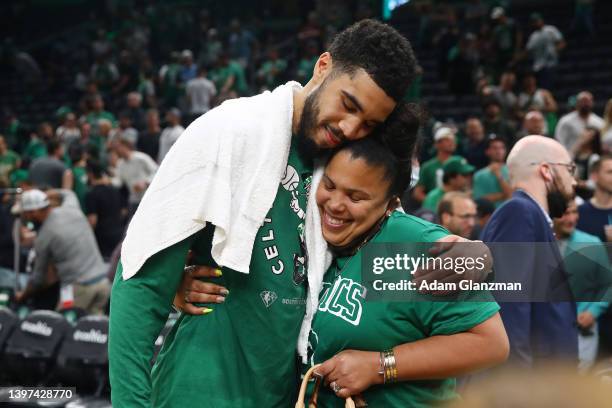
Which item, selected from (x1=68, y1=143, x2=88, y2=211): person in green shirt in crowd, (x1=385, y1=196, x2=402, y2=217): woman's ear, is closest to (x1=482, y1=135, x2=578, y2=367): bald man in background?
(x1=385, y1=196, x2=402, y2=217): woman's ear

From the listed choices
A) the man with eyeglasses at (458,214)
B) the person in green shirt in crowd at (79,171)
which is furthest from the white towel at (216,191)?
the person in green shirt in crowd at (79,171)

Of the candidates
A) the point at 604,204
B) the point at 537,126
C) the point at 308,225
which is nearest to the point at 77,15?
the point at 537,126

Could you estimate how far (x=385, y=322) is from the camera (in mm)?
2189

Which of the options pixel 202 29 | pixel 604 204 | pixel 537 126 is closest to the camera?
pixel 604 204

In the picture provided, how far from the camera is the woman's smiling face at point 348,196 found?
2.20 metres

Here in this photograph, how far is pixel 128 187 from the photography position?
33.0ft

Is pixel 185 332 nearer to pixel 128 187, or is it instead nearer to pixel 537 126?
pixel 537 126

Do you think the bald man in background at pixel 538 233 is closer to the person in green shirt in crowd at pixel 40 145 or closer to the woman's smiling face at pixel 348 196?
the woman's smiling face at pixel 348 196

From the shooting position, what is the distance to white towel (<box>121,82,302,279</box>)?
2.02 meters

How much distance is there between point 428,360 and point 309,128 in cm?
61

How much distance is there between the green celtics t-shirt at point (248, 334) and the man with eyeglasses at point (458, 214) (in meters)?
3.43

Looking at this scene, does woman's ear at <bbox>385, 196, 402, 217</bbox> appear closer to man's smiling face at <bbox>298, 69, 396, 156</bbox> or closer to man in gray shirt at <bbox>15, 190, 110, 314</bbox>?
man's smiling face at <bbox>298, 69, 396, 156</bbox>

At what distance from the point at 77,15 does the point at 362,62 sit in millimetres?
21039

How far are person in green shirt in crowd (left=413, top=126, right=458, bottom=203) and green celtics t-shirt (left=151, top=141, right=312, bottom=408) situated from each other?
5.65 metres
